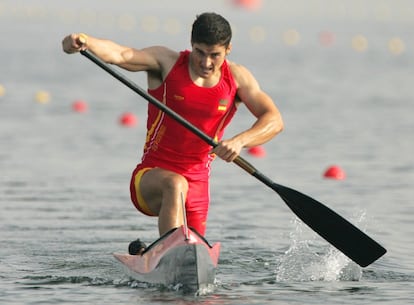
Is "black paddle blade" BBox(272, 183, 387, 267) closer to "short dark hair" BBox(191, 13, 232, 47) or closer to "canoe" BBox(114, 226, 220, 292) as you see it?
"canoe" BBox(114, 226, 220, 292)

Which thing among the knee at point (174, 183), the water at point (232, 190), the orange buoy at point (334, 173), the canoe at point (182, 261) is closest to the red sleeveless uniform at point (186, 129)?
the knee at point (174, 183)

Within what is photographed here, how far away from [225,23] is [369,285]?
219 cm

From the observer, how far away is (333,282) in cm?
961

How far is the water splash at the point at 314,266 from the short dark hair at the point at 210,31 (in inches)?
74.3

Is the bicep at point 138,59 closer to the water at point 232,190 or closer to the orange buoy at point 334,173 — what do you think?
the water at point 232,190

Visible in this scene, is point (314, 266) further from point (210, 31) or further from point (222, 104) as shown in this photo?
point (210, 31)

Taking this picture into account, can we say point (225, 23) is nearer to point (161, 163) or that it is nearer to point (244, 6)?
point (161, 163)

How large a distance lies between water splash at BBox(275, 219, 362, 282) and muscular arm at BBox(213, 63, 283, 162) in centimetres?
119

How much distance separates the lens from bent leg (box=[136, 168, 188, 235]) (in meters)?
8.92

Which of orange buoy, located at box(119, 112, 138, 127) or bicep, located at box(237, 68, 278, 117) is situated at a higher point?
orange buoy, located at box(119, 112, 138, 127)

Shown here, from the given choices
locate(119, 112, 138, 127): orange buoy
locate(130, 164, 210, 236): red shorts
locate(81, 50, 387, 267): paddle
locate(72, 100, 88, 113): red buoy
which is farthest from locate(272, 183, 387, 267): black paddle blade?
locate(72, 100, 88, 113): red buoy

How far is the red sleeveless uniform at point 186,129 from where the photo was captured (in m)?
9.18

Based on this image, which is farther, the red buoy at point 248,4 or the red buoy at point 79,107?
the red buoy at point 248,4

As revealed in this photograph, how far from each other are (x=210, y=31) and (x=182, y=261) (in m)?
1.56
